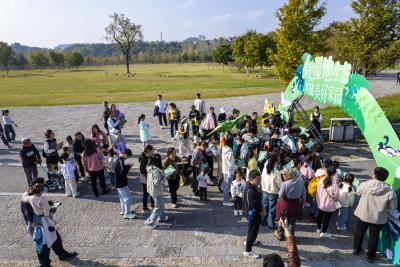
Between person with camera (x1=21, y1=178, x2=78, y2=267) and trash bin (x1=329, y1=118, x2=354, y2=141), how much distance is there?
38.4ft

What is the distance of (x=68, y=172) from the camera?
9141 millimetres

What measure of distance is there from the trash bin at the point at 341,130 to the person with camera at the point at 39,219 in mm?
11698

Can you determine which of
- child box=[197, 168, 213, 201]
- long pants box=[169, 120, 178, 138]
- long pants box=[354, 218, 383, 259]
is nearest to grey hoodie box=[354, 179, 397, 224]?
long pants box=[354, 218, 383, 259]

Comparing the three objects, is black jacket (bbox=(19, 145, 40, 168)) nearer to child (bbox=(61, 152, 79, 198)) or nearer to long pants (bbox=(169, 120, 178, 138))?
child (bbox=(61, 152, 79, 198))

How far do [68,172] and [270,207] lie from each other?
552cm

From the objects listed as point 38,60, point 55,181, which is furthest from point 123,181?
point 38,60

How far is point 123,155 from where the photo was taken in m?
7.84

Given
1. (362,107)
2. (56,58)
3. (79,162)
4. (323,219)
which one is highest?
(56,58)

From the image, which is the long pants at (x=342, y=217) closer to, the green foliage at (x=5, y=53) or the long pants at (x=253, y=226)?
the long pants at (x=253, y=226)

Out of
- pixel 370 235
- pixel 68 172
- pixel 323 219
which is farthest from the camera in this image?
pixel 68 172

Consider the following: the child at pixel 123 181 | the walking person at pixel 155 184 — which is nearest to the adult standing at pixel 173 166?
the walking person at pixel 155 184

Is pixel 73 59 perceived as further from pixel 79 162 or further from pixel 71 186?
pixel 71 186

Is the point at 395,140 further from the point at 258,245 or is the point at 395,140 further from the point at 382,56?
the point at 382,56

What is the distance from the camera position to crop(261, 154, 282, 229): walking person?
276 inches
